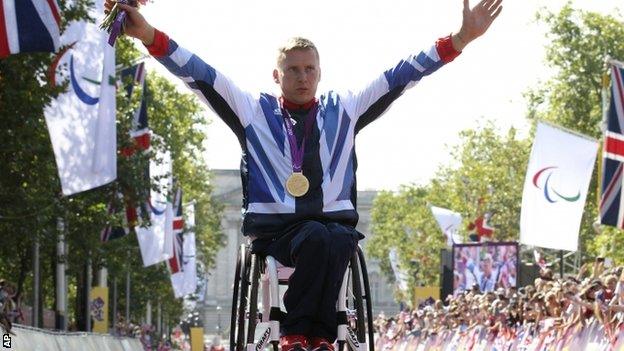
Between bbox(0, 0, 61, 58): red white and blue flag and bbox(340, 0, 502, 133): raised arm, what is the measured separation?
14130mm

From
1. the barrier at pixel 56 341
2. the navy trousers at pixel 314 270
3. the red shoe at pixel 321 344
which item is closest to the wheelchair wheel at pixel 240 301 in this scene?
the navy trousers at pixel 314 270

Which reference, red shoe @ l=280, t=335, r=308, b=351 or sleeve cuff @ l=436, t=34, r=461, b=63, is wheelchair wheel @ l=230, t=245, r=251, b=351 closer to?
red shoe @ l=280, t=335, r=308, b=351

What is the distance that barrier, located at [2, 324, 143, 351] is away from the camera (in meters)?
16.6

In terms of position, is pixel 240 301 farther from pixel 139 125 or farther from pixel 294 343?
pixel 139 125

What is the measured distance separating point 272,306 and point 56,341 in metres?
11.5

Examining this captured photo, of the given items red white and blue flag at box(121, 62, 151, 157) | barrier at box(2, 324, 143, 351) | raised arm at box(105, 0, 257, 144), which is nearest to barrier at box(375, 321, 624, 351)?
barrier at box(2, 324, 143, 351)

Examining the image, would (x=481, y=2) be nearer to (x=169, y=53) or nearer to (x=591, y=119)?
(x=169, y=53)

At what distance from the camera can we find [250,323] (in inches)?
320

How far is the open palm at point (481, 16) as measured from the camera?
8.23 metres

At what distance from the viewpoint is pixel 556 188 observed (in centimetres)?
3578

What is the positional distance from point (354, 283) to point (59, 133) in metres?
20.8

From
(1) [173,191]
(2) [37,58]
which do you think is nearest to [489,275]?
(1) [173,191]

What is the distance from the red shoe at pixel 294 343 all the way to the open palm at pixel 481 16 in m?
1.65

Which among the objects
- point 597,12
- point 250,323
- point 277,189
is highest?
point 597,12
